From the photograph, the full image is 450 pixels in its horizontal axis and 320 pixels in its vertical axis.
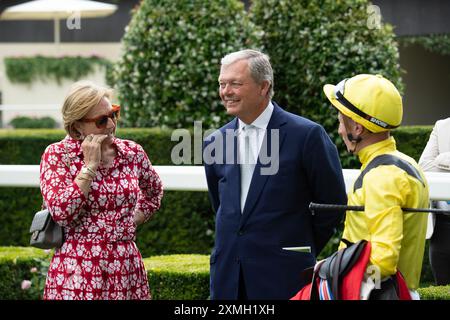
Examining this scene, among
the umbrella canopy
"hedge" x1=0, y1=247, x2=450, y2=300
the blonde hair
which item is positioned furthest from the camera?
the umbrella canopy

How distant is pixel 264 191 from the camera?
11.2 ft

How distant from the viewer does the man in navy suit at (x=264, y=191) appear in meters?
3.43

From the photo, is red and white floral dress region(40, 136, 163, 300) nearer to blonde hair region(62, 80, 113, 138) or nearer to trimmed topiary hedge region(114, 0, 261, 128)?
blonde hair region(62, 80, 113, 138)

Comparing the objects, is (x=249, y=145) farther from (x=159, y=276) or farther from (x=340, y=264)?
(x=159, y=276)

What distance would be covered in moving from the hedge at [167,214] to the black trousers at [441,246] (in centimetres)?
179

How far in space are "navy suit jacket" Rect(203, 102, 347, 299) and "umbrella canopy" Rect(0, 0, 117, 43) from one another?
11088 mm

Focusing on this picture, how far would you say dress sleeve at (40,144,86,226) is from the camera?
3268mm

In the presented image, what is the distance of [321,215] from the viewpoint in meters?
3.54

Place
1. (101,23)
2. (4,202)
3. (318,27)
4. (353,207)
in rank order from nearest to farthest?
1. (353,207)
2. (318,27)
3. (4,202)
4. (101,23)

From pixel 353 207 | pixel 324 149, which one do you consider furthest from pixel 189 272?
pixel 353 207

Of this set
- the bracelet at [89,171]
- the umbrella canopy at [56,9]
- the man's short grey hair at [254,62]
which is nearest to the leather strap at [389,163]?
the man's short grey hair at [254,62]

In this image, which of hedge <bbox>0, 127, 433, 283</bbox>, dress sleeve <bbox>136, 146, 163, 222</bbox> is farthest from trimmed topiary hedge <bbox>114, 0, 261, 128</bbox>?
dress sleeve <bbox>136, 146, 163, 222</bbox>
